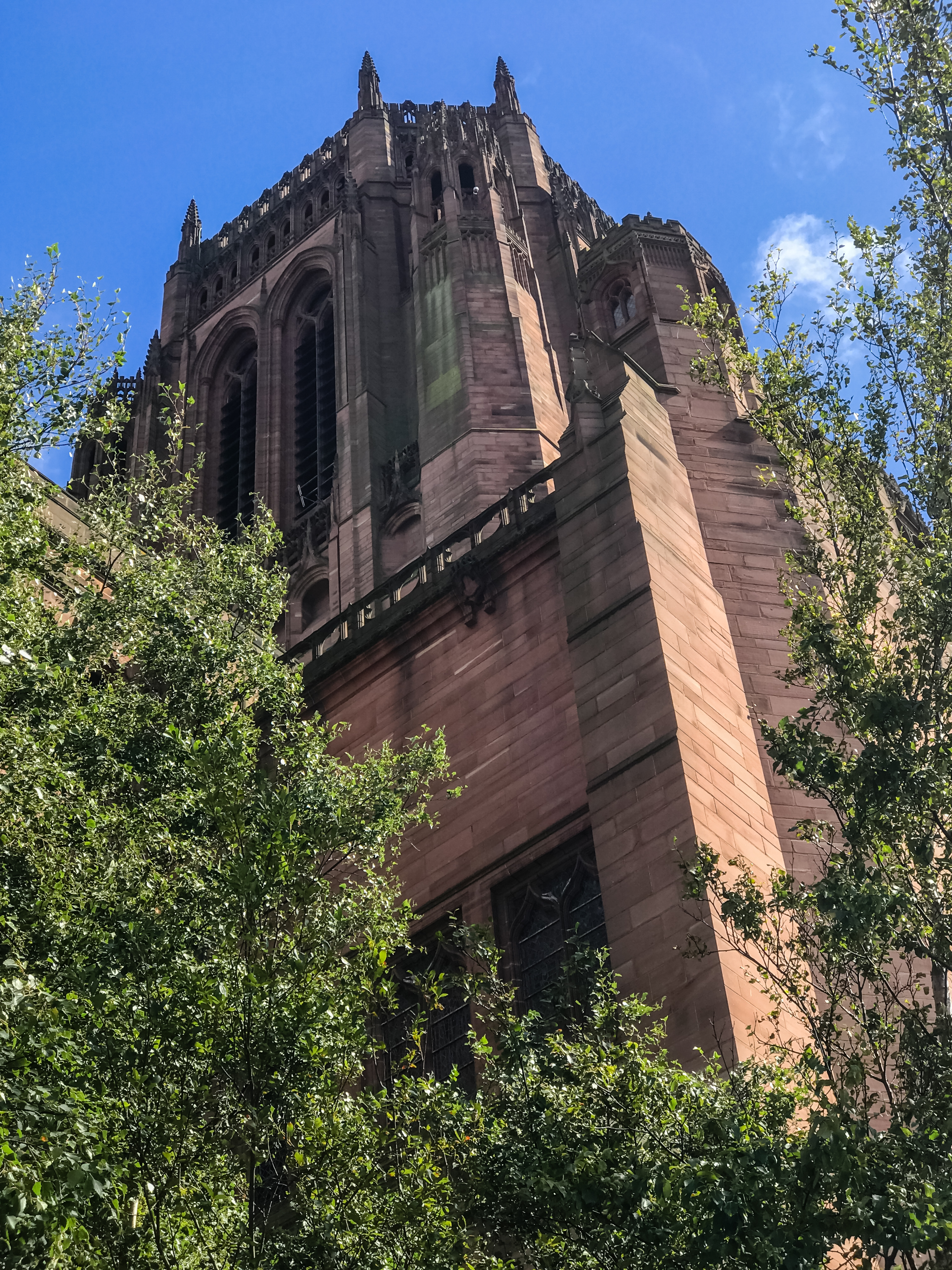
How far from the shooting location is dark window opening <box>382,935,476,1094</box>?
17344 millimetres

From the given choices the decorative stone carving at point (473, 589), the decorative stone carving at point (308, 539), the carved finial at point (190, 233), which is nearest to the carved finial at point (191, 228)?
the carved finial at point (190, 233)

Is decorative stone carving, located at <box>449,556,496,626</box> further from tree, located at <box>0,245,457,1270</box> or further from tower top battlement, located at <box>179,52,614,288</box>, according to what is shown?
tower top battlement, located at <box>179,52,614,288</box>

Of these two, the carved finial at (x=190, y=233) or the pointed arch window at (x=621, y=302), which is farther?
the carved finial at (x=190, y=233)

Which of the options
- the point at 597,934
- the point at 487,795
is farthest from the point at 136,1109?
the point at 487,795

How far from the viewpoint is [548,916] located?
57.8ft

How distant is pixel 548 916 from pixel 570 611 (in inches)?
122

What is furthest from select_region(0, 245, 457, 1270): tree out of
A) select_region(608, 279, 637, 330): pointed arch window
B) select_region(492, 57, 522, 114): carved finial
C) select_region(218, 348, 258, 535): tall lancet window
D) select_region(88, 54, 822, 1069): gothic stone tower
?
select_region(492, 57, 522, 114): carved finial

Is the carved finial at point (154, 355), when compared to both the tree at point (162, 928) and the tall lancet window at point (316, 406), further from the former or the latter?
the tree at point (162, 928)

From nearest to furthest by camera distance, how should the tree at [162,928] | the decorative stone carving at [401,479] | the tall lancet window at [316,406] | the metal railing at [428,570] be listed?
the tree at [162,928], the metal railing at [428,570], the decorative stone carving at [401,479], the tall lancet window at [316,406]

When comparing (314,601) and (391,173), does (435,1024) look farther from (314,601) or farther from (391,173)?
(391,173)

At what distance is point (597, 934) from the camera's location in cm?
1691

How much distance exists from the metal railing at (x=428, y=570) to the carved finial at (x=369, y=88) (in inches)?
1188

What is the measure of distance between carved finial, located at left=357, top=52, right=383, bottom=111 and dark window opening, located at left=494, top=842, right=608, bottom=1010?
3854cm

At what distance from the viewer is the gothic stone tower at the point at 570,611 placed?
52.5 feet
